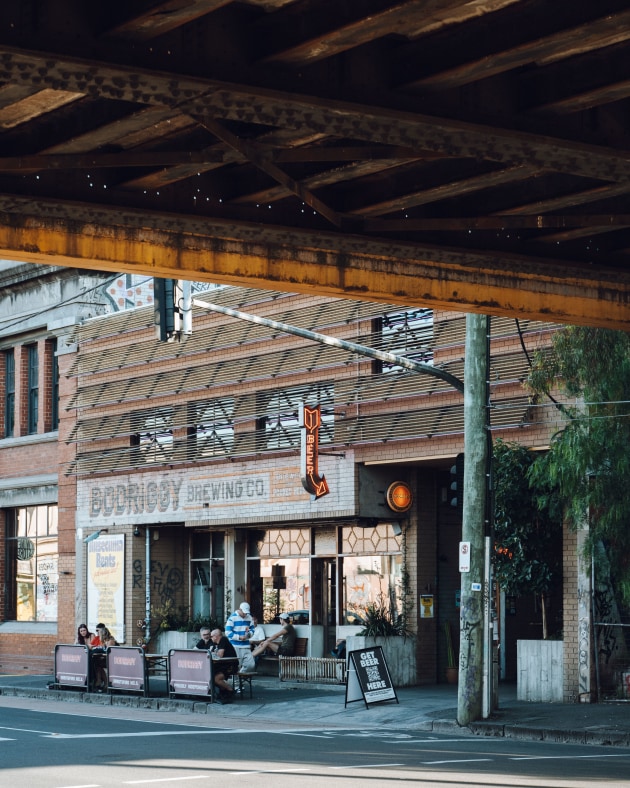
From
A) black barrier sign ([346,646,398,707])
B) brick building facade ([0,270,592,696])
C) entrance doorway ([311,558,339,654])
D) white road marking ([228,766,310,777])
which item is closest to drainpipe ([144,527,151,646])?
brick building facade ([0,270,592,696])

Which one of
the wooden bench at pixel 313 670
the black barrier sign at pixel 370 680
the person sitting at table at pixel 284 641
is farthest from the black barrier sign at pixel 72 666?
the black barrier sign at pixel 370 680

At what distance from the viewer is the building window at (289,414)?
26.4 meters

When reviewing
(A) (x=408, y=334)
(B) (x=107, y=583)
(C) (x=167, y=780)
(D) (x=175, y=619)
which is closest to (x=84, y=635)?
(D) (x=175, y=619)

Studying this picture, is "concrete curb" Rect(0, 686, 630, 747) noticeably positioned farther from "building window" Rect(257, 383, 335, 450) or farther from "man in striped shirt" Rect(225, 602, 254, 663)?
"building window" Rect(257, 383, 335, 450)

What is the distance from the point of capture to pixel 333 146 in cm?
1109

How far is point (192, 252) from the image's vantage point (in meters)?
12.2

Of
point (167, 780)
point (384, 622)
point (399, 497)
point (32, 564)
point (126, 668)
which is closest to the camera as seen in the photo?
point (167, 780)

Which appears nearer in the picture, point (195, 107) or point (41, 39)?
point (41, 39)

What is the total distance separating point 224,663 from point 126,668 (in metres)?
2.42

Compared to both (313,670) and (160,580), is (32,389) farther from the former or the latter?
(313,670)

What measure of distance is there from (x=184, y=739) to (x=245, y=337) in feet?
39.4

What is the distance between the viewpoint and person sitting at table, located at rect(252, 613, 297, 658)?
89.3 feet

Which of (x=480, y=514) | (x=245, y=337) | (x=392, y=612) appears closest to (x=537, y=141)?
(x=480, y=514)

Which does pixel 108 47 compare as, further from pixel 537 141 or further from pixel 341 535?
pixel 341 535
